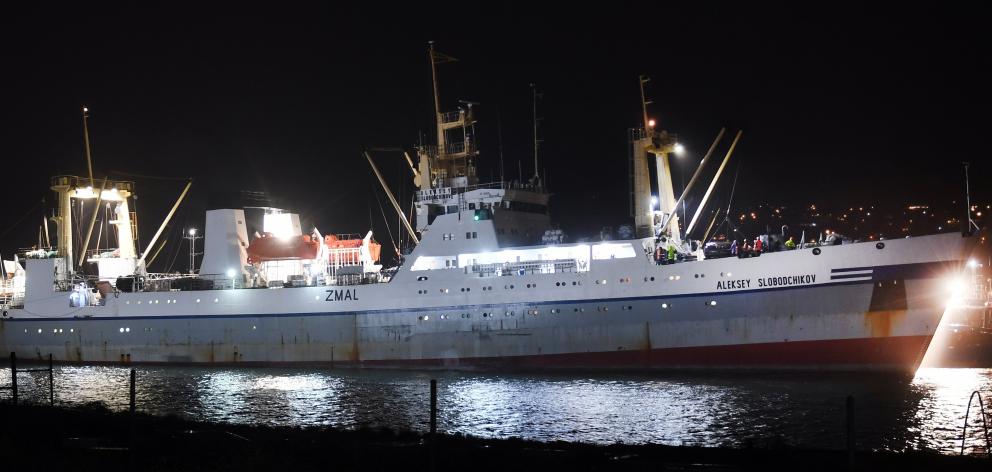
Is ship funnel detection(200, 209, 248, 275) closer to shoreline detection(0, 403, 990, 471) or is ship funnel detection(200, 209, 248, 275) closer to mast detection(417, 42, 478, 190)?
mast detection(417, 42, 478, 190)

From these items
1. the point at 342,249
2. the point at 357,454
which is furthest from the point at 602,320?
the point at 357,454

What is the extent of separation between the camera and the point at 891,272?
2605cm

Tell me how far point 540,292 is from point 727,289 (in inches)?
256

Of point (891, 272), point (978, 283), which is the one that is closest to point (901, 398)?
point (891, 272)

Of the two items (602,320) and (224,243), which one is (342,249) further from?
(602,320)

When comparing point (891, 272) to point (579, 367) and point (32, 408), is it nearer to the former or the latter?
point (579, 367)

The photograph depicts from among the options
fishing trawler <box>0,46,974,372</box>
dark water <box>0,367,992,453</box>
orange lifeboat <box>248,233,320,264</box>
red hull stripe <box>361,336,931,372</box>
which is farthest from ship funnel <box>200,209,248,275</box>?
red hull stripe <box>361,336,931,372</box>

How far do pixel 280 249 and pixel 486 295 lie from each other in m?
10.9

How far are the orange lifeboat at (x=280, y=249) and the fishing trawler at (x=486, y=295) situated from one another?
0.21 ft

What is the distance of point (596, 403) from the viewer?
22922 mm

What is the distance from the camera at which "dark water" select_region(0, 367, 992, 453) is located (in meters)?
18.8

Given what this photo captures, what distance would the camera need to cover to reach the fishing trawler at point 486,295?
2650 centimetres

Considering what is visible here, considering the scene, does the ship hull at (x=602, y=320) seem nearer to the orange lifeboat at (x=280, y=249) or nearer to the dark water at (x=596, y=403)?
the dark water at (x=596, y=403)

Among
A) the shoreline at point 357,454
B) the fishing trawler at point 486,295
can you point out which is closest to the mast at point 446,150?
the fishing trawler at point 486,295
